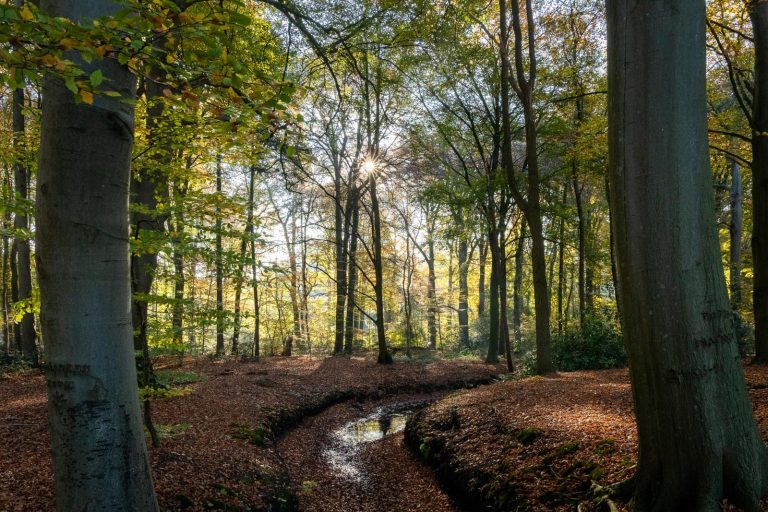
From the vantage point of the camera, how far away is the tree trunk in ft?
26.7

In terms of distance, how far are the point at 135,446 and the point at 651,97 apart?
401 centimetres

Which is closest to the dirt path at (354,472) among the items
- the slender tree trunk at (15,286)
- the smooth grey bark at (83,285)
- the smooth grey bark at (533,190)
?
the smooth grey bark at (83,285)

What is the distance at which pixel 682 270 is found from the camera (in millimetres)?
3035

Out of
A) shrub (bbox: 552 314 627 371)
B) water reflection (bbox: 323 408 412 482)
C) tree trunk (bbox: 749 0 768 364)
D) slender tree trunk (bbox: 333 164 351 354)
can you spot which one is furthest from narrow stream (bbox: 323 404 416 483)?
slender tree trunk (bbox: 333 164 351 354)

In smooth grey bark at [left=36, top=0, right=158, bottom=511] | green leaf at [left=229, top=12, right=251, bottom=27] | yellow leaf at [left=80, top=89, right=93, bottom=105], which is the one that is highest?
green leaf at [left=229, top=12, right=251, bottom=27]

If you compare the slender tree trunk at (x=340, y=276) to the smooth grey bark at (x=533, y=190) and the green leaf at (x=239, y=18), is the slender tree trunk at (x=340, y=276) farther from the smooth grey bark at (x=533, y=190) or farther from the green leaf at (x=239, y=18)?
the green leaf at (x=239, y=18)

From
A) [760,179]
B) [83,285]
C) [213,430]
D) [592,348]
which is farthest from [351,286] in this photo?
[83,285]

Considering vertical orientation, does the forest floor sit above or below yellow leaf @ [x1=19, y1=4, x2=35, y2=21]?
below

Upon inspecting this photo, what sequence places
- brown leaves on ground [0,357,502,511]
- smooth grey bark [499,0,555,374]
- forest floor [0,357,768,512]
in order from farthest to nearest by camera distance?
smooth grey bark [499,0,555,374] → forest floor [0,357,768,512] → brown leaves on ground [0,357,502,511]

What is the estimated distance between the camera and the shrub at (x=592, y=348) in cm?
1356

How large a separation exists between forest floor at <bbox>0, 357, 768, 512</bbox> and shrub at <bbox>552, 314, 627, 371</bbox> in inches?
130

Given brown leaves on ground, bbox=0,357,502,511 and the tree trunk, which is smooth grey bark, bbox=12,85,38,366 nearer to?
brown leaves on ground, bbox=0,357,502,511

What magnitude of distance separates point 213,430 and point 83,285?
17.1ft

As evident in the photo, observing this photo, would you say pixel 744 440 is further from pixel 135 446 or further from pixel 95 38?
pixel 95 38
